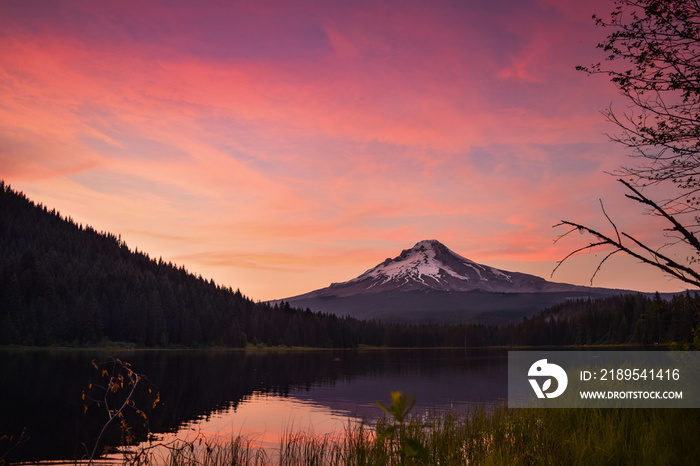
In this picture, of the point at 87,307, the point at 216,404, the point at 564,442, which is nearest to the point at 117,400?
the point at 216,404

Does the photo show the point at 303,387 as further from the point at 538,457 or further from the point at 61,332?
the point at 61,332

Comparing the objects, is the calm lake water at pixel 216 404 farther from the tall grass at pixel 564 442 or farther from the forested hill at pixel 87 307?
the forested hill at pixel 87 307

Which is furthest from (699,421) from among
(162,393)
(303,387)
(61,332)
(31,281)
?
(31,281)

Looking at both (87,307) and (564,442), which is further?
(87,307)

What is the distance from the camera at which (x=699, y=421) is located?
1511cm

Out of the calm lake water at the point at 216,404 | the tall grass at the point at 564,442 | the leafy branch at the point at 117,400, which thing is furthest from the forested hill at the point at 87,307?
the tall grass at the point at 564,442

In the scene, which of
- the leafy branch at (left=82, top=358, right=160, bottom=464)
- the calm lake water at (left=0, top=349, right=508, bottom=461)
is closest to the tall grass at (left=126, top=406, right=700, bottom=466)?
the leafy branch at (left=82, top=358, right=160, bottom=464)

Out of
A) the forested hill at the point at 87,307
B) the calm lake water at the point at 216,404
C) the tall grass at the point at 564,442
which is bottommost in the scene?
the calm lake water at the point at 216,404

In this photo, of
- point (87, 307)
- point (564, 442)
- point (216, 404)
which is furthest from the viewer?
point (87, 307)

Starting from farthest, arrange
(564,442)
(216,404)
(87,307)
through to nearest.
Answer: (87,307) → (216,404) → (564,442)

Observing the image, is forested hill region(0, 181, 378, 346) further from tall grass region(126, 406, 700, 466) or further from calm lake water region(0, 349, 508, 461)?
tall grass region(126, 406, 700, 466)

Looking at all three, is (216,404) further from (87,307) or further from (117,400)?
(87,307)

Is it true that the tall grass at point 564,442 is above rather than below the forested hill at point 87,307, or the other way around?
below

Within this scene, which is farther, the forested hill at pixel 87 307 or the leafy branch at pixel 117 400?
the forested hill at pixel 87 307
